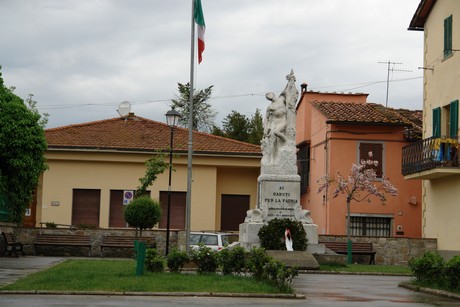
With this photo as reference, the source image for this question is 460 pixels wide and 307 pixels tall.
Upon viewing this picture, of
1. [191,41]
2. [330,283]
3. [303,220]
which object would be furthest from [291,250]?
[191,41]

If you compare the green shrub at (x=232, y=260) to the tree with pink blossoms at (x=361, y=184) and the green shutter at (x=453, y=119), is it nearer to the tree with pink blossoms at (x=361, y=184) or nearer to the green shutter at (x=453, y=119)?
the green shutter at (x=453, y=119)

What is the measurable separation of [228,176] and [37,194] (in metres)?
10.1

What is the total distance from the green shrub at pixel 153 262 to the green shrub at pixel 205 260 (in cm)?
78

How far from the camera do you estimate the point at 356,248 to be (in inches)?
1321

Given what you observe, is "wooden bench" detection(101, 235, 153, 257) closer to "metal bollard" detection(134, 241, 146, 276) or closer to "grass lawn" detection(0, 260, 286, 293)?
"grass lawn" detection(0, 260, 286, 293)

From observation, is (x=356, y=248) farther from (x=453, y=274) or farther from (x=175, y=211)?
(x=453, y=274)

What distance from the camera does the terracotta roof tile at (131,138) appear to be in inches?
1756

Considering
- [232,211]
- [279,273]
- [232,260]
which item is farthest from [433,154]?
[232,211]

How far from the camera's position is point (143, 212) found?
35.3 metres

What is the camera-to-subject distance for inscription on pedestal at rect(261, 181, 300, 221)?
27547mm

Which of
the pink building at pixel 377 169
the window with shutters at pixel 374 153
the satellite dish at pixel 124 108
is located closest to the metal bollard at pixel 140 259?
the pink building at pixel 377 169

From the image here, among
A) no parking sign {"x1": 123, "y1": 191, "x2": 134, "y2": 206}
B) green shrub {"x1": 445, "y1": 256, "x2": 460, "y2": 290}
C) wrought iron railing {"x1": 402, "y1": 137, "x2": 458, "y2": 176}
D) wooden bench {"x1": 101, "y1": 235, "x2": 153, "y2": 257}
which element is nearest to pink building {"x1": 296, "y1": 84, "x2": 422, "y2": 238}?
wrought iron railing {"x1": 402, "y1": 137, "x2": 458, "y2": 176}

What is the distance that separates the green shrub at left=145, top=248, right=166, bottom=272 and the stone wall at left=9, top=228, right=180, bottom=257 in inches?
564

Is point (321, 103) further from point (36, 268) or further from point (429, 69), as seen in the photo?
point (36, 268)
